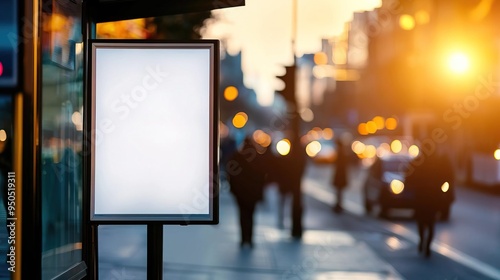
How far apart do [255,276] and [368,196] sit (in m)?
11.7

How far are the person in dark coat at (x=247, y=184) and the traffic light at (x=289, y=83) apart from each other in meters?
1.84

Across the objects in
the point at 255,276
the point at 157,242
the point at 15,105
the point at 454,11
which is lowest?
the point at 255,276

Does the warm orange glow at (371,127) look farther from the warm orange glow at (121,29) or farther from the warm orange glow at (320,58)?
the warm orange glow at (121,29)

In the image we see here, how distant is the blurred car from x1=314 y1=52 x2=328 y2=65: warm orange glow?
2.88m

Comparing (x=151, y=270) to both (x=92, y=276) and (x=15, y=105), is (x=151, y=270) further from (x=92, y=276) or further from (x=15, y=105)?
(x=15, y=105)

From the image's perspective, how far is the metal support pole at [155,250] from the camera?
6609 millimetres

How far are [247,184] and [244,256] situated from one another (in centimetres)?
212

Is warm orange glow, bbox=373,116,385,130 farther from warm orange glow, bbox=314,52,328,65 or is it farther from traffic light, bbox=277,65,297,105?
traffic light, bbox=277,65,297,105

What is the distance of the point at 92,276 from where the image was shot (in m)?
7.25

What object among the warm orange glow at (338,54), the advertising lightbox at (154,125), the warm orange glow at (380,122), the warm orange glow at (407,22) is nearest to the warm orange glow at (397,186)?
the warm orange glow at (407,22)

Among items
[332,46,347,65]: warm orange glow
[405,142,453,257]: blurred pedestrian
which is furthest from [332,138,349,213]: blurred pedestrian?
[405,142,453,257]: blurred pedestrian

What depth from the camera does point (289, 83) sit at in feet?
61.6

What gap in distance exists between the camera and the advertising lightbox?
20.6 feet

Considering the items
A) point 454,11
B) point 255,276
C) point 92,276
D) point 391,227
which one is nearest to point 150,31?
point 391,227
